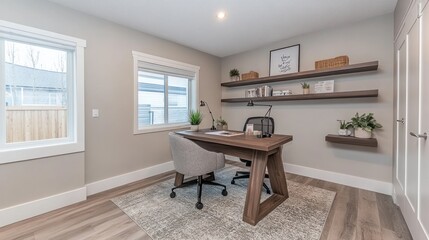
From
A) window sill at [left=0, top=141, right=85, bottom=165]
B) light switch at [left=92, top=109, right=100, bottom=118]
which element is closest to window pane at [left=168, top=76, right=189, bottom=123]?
light switch at [left=92, top=109, right=100, bottom=118]

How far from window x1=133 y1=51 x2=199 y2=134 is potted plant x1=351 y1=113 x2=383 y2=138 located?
2.83 m

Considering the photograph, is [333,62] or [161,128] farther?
[161,128]

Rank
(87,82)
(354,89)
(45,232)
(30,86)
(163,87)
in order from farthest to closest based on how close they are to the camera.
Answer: (163,87) < (354,89) < (87,82) < (30,86) < (45,232)

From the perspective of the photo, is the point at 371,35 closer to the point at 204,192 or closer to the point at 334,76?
the point at 334,76

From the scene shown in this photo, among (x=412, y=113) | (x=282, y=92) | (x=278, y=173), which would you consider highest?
(x=282, y=92)

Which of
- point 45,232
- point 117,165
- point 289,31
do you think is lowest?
point 45,232

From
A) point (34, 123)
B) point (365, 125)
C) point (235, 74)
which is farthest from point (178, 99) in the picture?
point (365, 125)

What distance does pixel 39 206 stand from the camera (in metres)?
2.14

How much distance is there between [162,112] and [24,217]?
2.24m

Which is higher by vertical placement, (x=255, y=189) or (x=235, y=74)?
Result: (x=235, y=74)

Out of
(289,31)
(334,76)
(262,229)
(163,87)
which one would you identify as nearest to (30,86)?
(163,87)

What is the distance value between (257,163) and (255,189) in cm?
26

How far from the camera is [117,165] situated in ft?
9.57

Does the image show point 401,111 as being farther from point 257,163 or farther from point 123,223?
point 123,223
